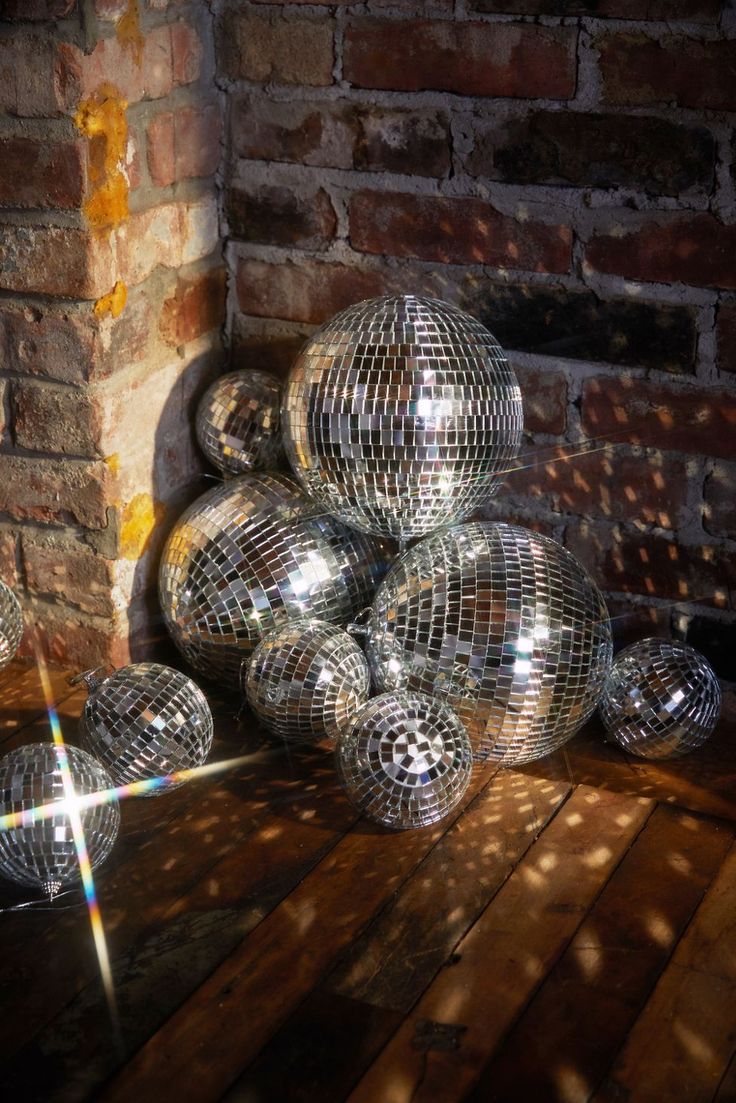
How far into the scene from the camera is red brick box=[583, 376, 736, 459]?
1.39 meters

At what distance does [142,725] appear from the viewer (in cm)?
129

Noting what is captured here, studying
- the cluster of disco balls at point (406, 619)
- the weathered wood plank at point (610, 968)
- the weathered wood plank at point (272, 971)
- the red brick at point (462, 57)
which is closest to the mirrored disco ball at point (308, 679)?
the cluster of disco balls at point (406, 619)

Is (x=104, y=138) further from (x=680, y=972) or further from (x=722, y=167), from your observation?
(x=680, y=972)

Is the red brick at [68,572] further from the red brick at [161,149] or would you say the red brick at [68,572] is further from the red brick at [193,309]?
the red brick at [161,149]

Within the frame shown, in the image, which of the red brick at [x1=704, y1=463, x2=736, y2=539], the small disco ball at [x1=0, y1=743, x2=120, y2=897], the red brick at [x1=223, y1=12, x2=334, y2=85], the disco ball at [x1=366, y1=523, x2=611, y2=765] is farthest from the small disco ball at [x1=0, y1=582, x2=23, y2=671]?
the red brick at [x1=704, y1=463, x2=736, y2=539]

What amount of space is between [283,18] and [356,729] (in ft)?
2.63

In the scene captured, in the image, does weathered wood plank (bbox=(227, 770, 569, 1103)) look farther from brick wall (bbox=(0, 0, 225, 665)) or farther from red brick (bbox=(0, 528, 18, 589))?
red brick (bbox=(0, 528, 18, 589))

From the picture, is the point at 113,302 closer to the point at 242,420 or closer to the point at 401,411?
the point at 242,420

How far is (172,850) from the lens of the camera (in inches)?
49.6

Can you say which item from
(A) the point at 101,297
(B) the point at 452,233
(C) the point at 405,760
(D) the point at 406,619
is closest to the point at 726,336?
(B) the point at 452,233

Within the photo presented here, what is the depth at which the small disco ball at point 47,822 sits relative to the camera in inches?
45.3

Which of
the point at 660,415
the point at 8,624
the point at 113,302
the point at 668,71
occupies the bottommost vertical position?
the point at 8,624

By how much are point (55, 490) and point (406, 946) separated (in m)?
0.68

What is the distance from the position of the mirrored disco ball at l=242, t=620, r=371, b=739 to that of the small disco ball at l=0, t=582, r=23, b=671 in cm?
29
